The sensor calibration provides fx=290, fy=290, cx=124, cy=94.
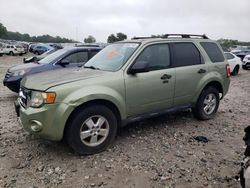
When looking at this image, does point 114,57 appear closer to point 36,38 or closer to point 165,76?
point 165,76

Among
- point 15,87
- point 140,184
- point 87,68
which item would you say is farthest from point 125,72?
point 15,87

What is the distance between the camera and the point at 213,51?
20.7ft

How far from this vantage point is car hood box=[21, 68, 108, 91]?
13.8 ft

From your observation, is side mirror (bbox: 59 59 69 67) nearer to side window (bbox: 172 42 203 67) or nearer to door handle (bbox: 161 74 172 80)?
side window (bbox: 172 42 203 67)

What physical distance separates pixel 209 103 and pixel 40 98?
3.74 metres

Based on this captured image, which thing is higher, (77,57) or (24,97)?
(77,57)

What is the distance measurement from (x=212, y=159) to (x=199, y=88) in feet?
5.97

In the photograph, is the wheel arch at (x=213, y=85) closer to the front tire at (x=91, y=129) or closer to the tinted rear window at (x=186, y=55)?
the tinted rear window at (x=186, y=55)

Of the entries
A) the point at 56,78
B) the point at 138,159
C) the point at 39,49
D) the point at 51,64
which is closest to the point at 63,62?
the point at 51,64

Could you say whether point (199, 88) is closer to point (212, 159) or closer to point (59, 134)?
point (212, 159)

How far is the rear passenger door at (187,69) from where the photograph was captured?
5.47 m

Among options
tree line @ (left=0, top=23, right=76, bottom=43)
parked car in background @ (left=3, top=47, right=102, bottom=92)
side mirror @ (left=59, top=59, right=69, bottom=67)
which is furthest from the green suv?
tree line @ (left=0, top=23, right=76, bottom=43)

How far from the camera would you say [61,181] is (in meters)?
3.72

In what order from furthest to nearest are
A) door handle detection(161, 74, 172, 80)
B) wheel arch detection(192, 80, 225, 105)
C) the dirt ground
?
wheel arch detection(192, 80, 225, 105), door handle detection(161, 74, 172, 80), the dirt ground
